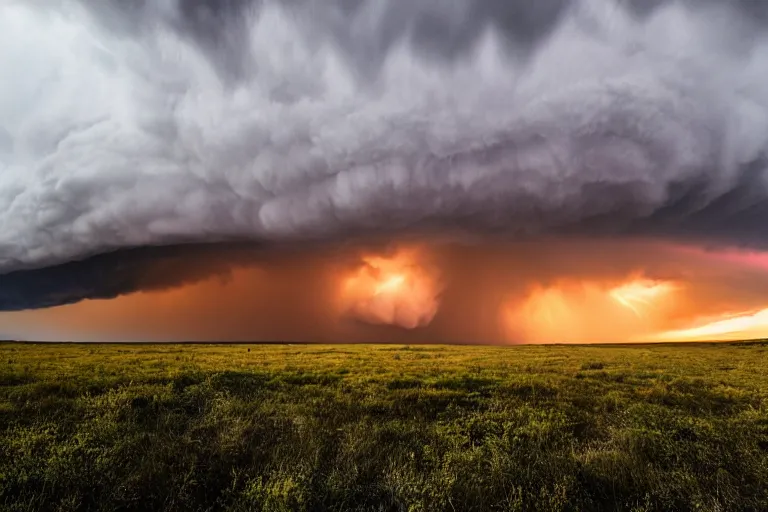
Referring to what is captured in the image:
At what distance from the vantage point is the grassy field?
7938mm

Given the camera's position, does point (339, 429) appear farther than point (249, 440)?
Yes

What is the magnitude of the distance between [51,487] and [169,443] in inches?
87.6

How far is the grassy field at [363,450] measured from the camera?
7.94 meters

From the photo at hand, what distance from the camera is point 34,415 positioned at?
11.7m

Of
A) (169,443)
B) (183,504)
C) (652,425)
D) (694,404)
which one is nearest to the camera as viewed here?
(183,504)

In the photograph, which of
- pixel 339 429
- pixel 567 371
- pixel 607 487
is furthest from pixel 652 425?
pixel 567 371

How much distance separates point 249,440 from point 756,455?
39.2ft

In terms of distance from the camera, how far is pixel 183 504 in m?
7.66

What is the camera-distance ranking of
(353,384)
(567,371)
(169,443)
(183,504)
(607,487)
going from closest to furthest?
(183,504) < (607,487) < (169,443) < (353,384) < (567,371)

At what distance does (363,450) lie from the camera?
9.55 meters

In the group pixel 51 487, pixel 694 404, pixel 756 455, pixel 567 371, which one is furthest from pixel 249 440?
pixel 567 371

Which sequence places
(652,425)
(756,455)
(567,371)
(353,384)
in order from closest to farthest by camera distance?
(756,455) < (652,425) < (353,384) < (567,371)

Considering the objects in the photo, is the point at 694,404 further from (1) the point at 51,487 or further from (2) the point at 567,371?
(1) the point at 51,487

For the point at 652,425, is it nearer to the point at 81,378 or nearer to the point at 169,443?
the point at 169,443
